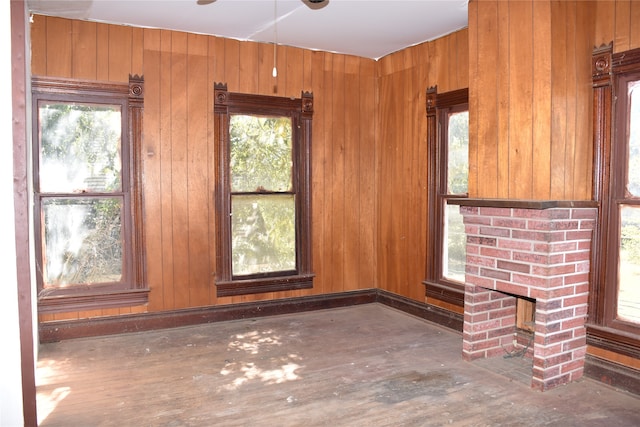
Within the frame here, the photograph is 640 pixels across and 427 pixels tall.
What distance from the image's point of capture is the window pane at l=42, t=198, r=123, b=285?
156 inches

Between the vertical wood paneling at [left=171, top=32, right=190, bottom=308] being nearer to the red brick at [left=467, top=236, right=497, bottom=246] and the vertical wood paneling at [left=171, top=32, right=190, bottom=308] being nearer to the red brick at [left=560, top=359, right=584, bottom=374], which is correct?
the red brick at [left=467, top=236, right=497, bottom=246]

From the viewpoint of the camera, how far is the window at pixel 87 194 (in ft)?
12.8

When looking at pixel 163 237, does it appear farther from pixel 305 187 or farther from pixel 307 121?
pixel 307 121

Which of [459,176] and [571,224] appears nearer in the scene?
[571,224]

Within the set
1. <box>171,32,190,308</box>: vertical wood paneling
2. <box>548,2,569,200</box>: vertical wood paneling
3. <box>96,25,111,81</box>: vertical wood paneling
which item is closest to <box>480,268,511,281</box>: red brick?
<box>548,2,569,200</box>: vertical wood paneling

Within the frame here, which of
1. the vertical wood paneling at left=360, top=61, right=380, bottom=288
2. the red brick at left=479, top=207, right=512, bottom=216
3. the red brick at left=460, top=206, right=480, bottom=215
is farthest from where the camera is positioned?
the vertical wood paneling at left=360, top=61, right=380, bottom=288

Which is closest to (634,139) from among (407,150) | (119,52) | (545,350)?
(545,350)

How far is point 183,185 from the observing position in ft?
14.3

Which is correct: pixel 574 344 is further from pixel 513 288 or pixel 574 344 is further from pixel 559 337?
pixel 513 288

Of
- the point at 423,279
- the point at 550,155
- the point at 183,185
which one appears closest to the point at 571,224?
the point at 550,155

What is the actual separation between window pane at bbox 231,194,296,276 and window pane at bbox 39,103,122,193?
3.72 feet

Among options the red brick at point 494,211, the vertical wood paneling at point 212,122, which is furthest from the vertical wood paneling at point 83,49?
the red brick at point 494,211

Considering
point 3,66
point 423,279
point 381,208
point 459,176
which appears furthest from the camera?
point 381,208

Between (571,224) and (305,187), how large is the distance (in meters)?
2.57
